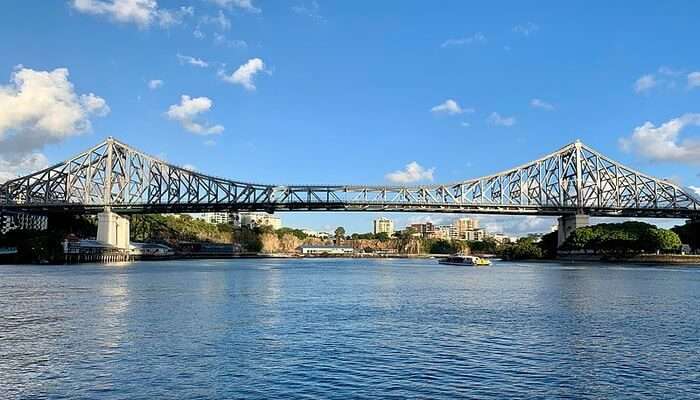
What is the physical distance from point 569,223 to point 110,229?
295 feet

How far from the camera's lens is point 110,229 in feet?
449

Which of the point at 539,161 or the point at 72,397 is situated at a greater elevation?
the point at 539,161

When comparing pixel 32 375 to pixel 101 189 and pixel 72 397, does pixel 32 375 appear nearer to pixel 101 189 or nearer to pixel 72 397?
pixel 72 397

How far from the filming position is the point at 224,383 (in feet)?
65.2

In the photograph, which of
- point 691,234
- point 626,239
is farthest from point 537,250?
point 626,239

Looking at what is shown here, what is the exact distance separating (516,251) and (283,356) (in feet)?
548

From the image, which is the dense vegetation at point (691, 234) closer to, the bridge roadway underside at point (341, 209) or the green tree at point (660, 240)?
the bridge roadway underside at point (341, 209)

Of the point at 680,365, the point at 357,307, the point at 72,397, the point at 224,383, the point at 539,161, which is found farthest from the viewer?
the point at 539,161

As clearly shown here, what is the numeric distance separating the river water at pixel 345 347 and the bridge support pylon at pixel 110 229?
93372 millimetres

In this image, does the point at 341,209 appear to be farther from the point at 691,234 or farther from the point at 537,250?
the point at 691,234

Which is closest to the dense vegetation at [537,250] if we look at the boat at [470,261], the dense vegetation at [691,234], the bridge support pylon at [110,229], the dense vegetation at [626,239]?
the dense vegetation at [691,234]

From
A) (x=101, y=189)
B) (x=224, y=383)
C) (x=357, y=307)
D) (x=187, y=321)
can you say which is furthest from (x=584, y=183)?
(x=224, y=383)

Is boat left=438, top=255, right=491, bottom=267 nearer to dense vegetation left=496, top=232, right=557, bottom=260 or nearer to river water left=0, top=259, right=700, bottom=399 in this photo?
dense vegetation left=496, top=232, right=557, bottom=260

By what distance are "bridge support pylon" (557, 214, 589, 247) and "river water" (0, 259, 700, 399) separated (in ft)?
330
